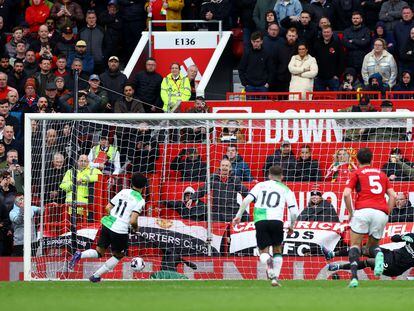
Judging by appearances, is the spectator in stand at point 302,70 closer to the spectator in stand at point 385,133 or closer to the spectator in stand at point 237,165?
the spectator in stand at point 385,133

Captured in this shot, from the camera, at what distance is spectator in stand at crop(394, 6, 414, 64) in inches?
969

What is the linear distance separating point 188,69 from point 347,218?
5.74 metres

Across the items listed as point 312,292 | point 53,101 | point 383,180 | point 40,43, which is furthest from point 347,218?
point 40,43

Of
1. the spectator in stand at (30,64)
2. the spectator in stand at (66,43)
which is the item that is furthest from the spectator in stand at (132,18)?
the spectator in stand at (30,64)

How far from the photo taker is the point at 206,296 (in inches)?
609

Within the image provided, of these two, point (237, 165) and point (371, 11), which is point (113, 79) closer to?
point (237, 165)

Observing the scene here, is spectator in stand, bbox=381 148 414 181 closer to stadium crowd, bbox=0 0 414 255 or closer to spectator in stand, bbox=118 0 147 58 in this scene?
stadium crowd, bbox=0 0 414 255

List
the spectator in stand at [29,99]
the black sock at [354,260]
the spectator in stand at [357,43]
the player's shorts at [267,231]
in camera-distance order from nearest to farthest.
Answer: the black sock at [354,260] → the player's shorts at [267,231] → the spectator in stand at [29,99] → the spectator in stand at [357,43]

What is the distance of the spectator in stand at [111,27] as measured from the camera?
2644 cm

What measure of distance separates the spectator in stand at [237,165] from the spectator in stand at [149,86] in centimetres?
364

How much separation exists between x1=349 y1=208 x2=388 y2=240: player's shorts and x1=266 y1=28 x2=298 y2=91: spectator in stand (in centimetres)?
763

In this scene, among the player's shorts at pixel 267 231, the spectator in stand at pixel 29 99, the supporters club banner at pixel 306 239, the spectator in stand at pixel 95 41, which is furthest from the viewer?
the spectator in stand at pixel 95 41

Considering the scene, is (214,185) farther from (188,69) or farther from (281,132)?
(188,69)

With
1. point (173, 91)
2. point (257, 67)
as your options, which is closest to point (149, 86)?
point (173, 91)
